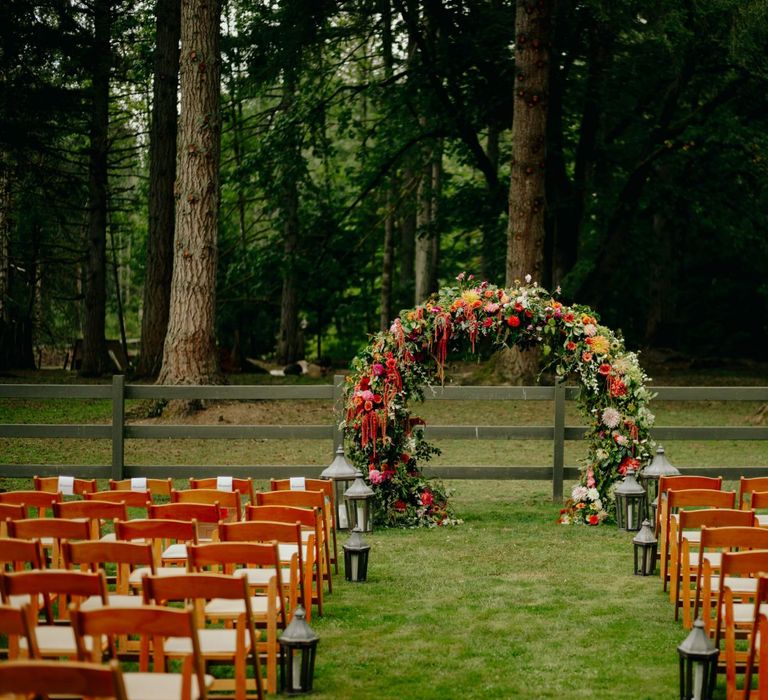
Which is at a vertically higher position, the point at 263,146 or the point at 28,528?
the point at 263,146

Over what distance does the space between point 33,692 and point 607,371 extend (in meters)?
8.70

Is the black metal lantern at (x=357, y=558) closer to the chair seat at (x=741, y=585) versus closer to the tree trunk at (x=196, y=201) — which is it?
the chair seat at (x=741, y=585)

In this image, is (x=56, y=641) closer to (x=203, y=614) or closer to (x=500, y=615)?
(x=203, y=614)

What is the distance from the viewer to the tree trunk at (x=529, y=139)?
21.0 meters

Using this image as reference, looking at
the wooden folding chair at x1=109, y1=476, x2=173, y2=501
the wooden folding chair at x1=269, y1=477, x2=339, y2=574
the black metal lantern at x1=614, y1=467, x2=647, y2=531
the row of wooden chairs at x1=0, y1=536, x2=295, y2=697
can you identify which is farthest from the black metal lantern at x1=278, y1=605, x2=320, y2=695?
the black metal lantern at x1=614, y1=467, x2=647, y2=531

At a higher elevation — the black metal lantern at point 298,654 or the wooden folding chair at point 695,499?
the wooden folding chair at point 695,499

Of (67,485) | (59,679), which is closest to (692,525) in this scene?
(67,485)

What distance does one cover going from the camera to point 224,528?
264 inches

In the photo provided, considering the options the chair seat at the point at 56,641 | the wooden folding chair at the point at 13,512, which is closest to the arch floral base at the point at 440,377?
the wooden folding chair at the point at 13,512

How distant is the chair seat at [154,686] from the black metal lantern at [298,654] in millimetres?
958

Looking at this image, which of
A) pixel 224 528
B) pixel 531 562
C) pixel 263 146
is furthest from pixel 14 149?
pixel 224 528

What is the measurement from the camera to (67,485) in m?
8.77

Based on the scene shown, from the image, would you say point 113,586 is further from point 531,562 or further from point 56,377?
point 56,377

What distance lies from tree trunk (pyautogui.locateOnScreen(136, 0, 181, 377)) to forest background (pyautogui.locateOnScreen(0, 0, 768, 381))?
48mm
